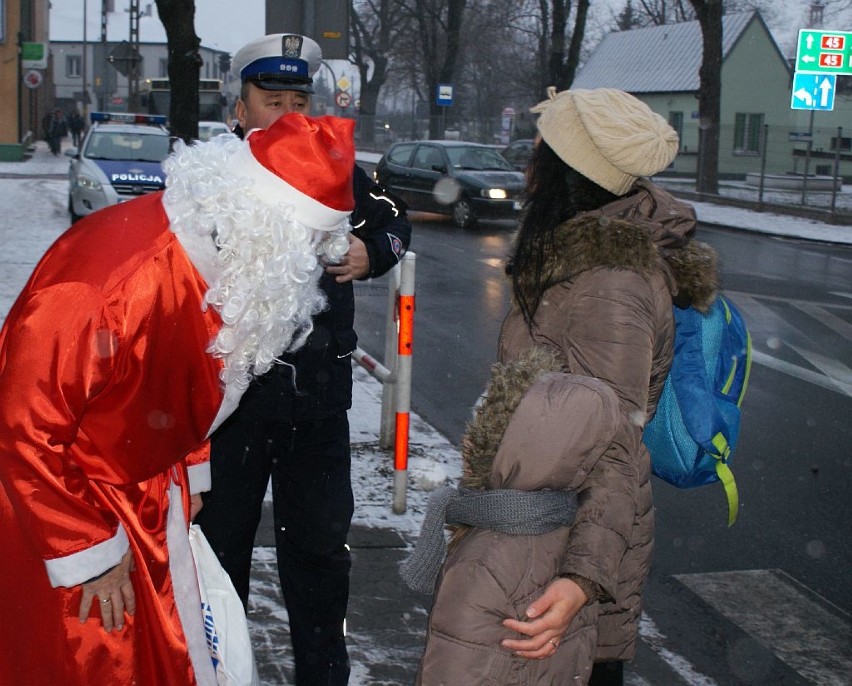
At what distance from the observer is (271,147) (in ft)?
7.06

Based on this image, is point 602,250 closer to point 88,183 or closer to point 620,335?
point 620,335

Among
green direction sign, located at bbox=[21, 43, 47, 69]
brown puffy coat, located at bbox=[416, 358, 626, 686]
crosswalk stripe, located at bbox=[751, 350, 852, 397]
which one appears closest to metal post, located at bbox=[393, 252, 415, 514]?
brown puffy coat, located at bbox=[416, 358, 626, 686]

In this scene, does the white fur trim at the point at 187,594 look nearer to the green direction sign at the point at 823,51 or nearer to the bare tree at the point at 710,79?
the green direction sign at the point at 823,51

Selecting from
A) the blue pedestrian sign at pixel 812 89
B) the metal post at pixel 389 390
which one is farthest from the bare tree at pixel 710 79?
the metal post at pixel 389 390

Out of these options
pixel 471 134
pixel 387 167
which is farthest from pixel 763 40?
pixel 387 167

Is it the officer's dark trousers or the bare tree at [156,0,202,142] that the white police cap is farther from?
the bare tree at [156,0,202,142]

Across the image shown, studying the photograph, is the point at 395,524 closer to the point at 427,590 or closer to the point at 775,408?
the point at 427,590

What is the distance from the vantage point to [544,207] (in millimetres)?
2404

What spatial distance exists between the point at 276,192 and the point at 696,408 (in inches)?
43.0

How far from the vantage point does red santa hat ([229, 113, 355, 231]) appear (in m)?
2.12

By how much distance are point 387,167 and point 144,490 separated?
19.6 meters

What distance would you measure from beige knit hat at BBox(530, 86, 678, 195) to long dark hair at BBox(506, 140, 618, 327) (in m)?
0.04

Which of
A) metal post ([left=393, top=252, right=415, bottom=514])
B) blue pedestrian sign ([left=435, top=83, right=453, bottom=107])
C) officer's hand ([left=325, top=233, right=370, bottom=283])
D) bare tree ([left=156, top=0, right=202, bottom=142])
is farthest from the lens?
blue pedestrian sign ([left=435, top=83, right=453, bottom=107])

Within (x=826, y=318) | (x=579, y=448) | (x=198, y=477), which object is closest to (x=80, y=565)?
(x=198, y=477)
